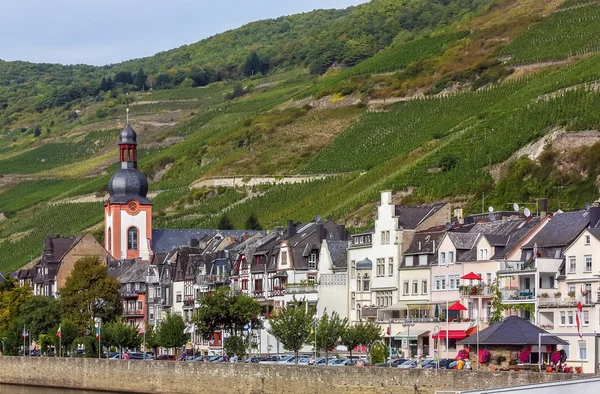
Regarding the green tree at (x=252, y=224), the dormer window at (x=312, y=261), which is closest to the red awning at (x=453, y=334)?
the dormer window at (x=312, y=261)

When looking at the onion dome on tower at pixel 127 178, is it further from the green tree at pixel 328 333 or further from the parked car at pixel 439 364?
the parked car at pixel 439 364

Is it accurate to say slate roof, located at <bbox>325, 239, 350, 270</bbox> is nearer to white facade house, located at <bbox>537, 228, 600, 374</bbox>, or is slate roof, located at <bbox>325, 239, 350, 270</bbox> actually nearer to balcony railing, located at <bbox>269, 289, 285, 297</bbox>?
balcony railing, located at <bbox>269, 289, 285, 297</bbox>

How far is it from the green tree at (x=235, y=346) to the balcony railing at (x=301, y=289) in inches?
234

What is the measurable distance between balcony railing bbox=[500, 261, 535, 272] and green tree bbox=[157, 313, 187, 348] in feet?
89.3

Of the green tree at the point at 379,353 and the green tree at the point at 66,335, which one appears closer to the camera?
the green tree at the point at 379,353

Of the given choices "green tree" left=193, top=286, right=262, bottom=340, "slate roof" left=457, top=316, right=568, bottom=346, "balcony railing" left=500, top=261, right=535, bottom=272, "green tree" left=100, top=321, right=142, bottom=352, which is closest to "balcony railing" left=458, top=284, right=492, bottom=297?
"balcony railing" left=500, top=261, right=535, bottom=272

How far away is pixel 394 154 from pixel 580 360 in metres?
111

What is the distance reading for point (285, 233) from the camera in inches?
4272

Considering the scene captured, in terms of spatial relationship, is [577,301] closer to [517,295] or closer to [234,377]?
[517,295]

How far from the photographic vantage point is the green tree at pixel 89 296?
4368 inches

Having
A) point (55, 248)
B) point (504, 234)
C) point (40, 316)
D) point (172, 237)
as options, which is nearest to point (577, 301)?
point (504, 234)

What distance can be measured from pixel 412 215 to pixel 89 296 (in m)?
31.3

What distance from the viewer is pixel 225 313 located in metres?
93.8

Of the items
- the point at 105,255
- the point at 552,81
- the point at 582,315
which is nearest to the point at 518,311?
the point at 582,315
